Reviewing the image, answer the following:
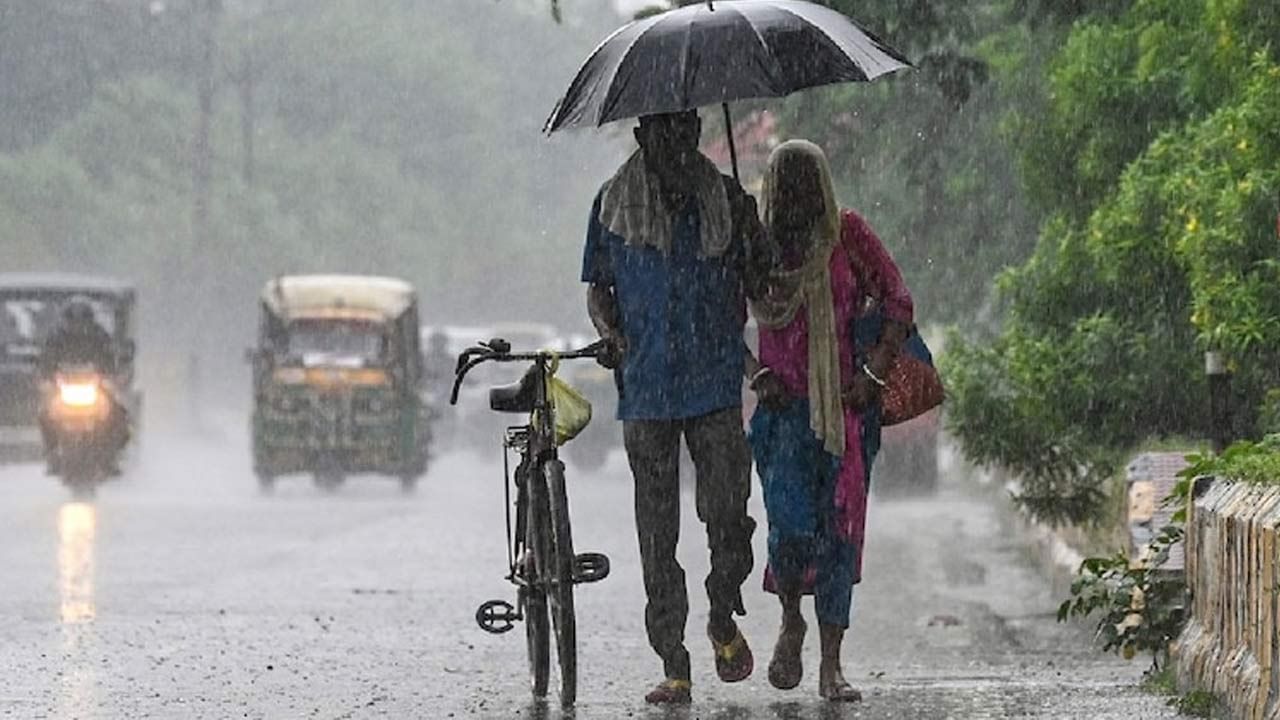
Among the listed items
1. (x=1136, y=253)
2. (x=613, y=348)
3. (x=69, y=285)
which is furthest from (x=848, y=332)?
(x=69, y=285)

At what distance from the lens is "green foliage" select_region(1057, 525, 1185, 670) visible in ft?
32.5

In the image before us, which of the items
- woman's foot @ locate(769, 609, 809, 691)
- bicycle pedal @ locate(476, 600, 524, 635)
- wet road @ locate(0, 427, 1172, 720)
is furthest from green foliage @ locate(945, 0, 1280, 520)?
bicycle pedal @ locate(476, 600, 524, 635)

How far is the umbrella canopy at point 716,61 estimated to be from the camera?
894 cm

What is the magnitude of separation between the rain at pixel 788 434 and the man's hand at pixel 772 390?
0.01 meters

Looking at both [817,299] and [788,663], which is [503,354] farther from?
[788,663]

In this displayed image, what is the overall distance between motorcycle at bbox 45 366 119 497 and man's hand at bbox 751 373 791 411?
19260 mm

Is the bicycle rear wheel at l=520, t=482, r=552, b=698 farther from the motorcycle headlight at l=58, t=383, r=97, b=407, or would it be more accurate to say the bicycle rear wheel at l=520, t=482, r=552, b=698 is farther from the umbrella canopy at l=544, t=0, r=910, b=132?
the motorcycle headlight at l=58, t=383, r=97, b=407

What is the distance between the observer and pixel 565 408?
945 centimetres

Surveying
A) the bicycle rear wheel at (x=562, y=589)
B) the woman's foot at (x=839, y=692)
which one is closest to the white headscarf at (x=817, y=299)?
the woman's foot at (x=839, y=692)

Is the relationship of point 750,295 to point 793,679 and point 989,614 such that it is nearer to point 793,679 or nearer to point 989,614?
point 793,679

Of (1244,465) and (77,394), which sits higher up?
(77,394)

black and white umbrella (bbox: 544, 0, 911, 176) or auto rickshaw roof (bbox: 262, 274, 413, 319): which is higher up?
auto rickshaw roof (bbox: 262, 274, 413, 319)

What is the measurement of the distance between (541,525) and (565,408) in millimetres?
393

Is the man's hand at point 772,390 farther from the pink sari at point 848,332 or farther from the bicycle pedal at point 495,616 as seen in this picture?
the bicycle pedal at point 495,616
